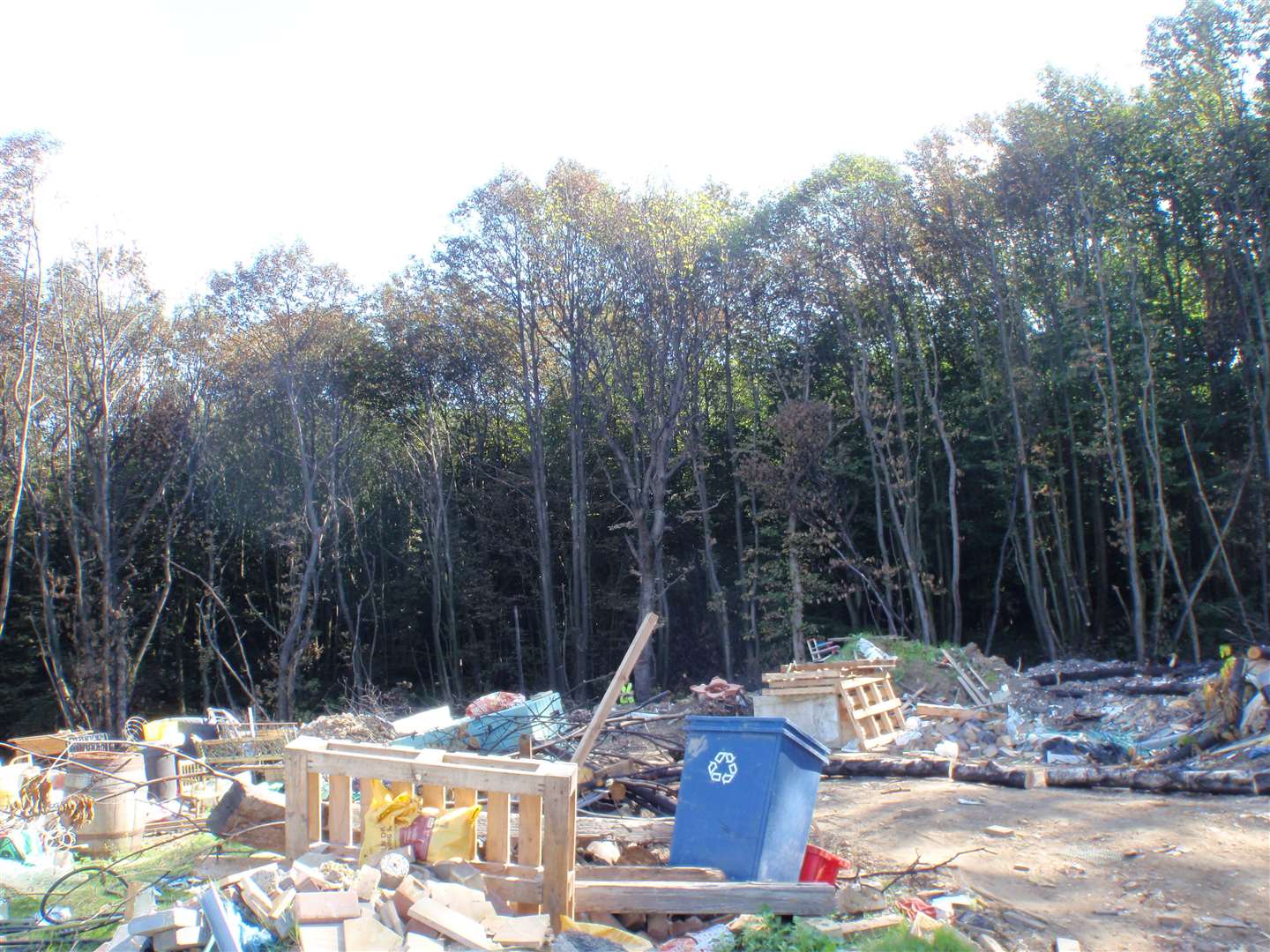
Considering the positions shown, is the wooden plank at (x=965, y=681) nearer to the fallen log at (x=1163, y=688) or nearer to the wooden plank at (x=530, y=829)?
the fallen log at (x=1163, y=688)

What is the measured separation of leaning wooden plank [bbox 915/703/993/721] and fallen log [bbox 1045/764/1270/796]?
289 centimetres

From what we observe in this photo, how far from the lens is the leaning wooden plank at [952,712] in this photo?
39.0 ft

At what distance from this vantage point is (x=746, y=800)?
515 cm

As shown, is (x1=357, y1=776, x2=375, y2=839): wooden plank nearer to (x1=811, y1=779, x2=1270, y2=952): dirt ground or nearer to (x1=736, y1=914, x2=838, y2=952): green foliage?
(x1=736, y1=914, x2=838, y2=952): green foliage

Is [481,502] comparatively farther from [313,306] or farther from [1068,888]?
[1068,888]

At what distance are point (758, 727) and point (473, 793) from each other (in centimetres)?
154

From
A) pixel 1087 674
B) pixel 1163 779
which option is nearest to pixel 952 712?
pixel 1163 779

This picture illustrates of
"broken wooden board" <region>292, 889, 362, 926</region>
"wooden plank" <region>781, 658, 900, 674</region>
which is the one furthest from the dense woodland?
"broken wooden board" <region>292, 889, 362, 926</region>

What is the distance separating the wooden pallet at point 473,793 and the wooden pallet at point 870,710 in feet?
22.1

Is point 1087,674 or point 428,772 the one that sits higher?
point 428,772

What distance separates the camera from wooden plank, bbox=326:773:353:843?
535cm

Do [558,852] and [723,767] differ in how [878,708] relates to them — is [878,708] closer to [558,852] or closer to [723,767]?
[723,767]

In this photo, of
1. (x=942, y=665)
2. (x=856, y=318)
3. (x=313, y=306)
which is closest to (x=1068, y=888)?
(x=942, y=665)

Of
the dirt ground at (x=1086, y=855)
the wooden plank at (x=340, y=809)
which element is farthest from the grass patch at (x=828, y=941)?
the wooden plank at (x=340, y=809)
